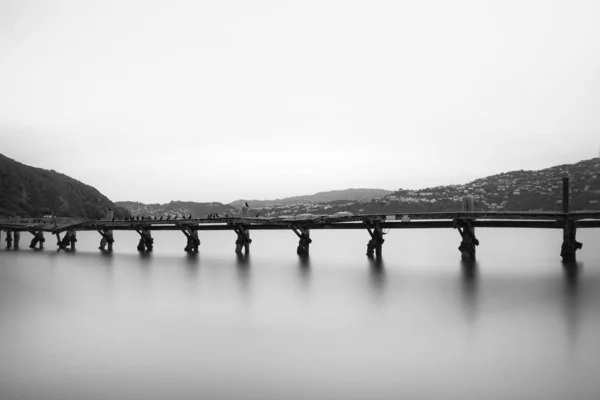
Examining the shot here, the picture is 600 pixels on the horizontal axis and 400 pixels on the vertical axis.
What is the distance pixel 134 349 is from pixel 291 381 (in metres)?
5.75

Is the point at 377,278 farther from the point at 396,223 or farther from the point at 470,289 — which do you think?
the point at 470,289

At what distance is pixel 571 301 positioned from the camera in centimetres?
2528

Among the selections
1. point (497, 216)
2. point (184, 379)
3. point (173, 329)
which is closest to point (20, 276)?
point (173, 329)

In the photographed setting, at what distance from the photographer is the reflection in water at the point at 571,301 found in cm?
1912

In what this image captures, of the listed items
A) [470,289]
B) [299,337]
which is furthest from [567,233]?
[299,337]

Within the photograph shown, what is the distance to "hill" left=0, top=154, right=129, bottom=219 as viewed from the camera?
144125 millimetres

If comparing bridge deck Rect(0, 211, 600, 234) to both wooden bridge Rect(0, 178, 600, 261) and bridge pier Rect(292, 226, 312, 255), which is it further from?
bridge pier Rect(292, 226, 312, 255)

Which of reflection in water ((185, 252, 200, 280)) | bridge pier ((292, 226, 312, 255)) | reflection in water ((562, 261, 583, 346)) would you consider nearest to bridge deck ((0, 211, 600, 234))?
bridge pier ((292, 226, 312, 255))

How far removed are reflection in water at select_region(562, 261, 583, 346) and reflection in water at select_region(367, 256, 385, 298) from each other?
Result: 29.3 feet

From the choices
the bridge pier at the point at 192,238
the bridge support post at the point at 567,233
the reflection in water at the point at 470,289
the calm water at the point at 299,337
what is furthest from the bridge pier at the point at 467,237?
the bridge pier at the point at 192,238

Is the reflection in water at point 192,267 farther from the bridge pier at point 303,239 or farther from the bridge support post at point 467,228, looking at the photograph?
the bridge support post at point 467,228

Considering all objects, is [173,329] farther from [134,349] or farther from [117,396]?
Result: [117,396]

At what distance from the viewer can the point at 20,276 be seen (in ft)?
117

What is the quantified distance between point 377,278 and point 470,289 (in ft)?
23.8
